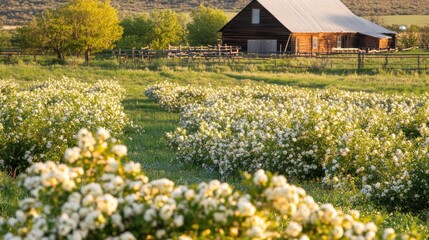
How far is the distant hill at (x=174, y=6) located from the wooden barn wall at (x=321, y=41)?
5238cm

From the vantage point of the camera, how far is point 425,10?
116 m

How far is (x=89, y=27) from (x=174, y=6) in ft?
252

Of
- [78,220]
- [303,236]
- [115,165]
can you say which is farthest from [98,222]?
[303,236]

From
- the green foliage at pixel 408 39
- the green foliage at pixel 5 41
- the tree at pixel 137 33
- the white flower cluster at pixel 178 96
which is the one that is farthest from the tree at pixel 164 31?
the white flower cluster at pixel 178 96

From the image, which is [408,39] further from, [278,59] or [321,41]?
[278,59]

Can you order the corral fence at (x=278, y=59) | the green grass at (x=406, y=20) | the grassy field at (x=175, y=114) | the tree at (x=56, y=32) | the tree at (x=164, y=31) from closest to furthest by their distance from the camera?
the grassy field at (x=175, y=114)
the corral fence at (x=278, y=59)
the tree at (x=56, y=32)
the tree at (x=164, y=31)
the green grass at (x=406, y=20)

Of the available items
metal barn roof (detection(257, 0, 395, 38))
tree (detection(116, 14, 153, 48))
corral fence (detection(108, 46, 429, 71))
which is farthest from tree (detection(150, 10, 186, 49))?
corral fence (detection(108, 46, 429, 71))

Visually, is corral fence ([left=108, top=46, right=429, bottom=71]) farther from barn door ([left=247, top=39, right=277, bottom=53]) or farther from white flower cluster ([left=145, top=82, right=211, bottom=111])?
white flower cluster ([left=145, top=82, right=211, bottom=111])

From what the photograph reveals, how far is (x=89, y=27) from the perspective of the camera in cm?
5009

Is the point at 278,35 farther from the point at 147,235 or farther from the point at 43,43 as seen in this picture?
the point at 147,235

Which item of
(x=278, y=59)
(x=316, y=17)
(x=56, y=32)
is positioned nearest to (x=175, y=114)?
(x=278, y=59)

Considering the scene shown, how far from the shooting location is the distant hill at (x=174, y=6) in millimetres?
111188

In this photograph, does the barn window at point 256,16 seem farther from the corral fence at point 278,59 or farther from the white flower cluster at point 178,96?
the white flower cluster at point 178,96

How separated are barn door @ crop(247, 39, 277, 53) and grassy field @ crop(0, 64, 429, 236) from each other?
16.0 metres
